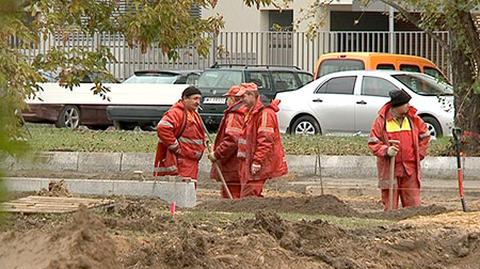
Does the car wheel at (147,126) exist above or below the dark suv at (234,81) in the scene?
below

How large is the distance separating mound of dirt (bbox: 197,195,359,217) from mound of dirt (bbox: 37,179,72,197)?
1.55 meters

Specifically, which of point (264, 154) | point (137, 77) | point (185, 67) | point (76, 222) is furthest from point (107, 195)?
point (185, 67)

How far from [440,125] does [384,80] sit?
1859 millimetres

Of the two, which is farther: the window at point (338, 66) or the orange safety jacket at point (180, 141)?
the window at point (338, 66)

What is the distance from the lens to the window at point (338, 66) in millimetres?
28688

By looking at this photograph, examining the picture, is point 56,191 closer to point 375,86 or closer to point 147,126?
point 375,86

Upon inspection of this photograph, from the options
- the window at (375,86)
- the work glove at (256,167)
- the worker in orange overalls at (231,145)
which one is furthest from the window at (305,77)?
the work glove at (256,167)

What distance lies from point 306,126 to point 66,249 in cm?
1898

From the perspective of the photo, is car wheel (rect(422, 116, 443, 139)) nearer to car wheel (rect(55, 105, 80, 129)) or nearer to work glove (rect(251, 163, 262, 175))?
car wheel (rect(55, 105, 80, 129))

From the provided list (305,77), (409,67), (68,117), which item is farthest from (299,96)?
(68,117)

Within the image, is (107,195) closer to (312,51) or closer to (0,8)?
(0,8)

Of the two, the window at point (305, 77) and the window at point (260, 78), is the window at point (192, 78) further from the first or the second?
the window at point (305, 77)

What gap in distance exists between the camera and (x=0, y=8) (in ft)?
10.4

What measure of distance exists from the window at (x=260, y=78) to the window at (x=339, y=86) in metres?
3.01
